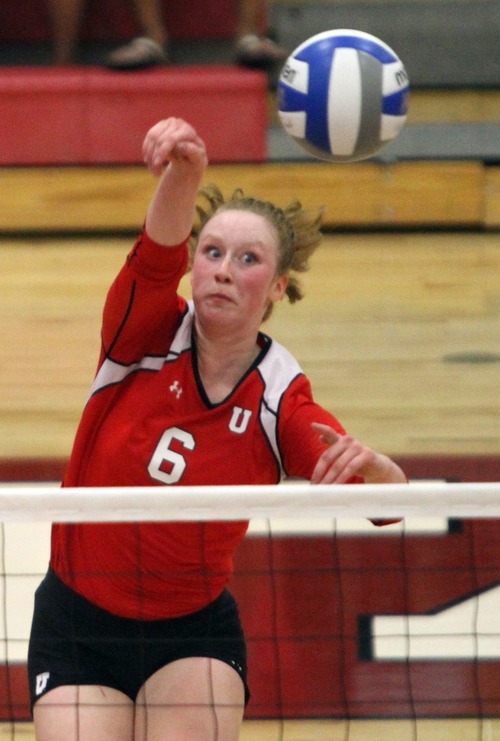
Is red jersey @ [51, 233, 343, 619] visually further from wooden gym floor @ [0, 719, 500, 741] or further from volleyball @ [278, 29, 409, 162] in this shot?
volleyball @ [278, 29, 409, 162]

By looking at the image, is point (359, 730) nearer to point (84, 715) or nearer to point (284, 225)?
point (84, 715)

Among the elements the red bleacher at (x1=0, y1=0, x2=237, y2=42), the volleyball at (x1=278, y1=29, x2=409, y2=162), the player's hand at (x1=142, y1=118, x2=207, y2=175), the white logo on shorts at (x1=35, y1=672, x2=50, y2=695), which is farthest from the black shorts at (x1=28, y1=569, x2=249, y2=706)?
the red bleacher at (x1=0, y1=0, x2=237, y2=42)

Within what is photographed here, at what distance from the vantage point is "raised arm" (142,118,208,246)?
8.34ft

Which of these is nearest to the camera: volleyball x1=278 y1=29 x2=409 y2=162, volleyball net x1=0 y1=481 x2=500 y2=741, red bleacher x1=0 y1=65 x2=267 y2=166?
volleyball net x1=0 y1=481 x2=500 y2=741

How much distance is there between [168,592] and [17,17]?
7.79m

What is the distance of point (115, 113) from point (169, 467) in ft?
21.1

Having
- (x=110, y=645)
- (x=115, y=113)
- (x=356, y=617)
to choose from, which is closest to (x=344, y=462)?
(x=110, y=645)

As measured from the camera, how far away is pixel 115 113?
28.7 ft

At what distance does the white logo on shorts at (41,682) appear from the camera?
272 cm

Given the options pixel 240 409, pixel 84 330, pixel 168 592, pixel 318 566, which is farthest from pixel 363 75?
pixel 84 330

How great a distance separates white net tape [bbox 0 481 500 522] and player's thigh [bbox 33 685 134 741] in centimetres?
43

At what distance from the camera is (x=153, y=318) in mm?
2748

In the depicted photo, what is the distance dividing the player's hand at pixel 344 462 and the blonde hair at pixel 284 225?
1.67 ft

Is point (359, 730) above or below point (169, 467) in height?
below
